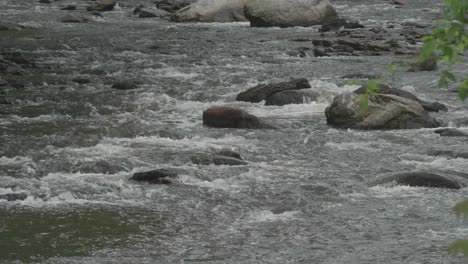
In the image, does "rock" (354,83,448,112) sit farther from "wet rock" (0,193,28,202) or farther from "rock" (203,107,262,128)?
"wet rock" (0,193,28,202)

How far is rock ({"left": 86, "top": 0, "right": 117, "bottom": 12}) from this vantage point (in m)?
39.5

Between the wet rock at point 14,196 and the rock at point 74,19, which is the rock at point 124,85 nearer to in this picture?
the wet rock at point 14,196

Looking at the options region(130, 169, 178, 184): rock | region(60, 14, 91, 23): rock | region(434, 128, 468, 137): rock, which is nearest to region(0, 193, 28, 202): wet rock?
region(130, 169, 178, 184): rock

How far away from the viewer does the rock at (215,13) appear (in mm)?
34688

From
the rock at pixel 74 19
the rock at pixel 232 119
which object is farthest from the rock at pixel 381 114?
the rock at pixel 74 19

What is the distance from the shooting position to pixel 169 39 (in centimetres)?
2914

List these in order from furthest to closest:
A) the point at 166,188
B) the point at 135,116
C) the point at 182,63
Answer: the point at 182,63, the point at 135,116, the point at 166,188

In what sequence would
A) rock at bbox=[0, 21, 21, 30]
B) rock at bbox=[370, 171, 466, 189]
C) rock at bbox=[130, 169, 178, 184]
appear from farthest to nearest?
rock at bbox=[0, 21, 21, 30] → rock at bbox=[130, 169, 178, 184] → rock at bbox=[370, 171, 466, 189]

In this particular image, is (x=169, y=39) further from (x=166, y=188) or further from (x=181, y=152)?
(x=166, y=188)

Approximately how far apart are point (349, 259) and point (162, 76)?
13895mm

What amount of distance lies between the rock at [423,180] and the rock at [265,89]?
279 inches

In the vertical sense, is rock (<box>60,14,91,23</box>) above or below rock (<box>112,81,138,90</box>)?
above

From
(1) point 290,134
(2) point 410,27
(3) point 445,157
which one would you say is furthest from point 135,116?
(2) point 410,27

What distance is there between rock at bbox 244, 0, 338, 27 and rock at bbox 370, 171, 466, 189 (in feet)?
70.7
